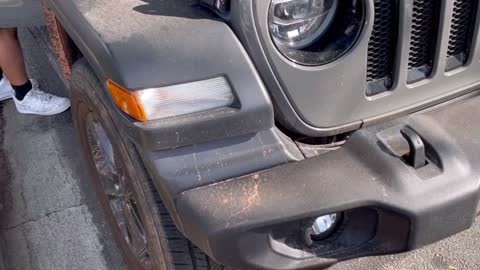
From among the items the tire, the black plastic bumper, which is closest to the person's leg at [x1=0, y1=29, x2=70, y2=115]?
the tire

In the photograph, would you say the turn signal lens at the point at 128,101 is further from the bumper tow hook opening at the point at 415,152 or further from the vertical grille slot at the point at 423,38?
the vertical grille slot at the point at 423,38

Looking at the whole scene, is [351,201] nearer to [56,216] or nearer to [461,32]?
[461,32]

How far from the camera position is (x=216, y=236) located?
1.65m

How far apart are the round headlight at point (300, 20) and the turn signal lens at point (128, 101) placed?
438 millimetres

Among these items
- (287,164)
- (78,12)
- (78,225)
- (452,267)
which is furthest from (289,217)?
(78,225)

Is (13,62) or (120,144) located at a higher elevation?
(120,144)

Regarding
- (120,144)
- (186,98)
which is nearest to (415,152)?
(186,98)

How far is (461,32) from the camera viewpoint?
2014mm

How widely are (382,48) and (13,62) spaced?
2.47 m

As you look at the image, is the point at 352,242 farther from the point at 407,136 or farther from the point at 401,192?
the point at 407,136

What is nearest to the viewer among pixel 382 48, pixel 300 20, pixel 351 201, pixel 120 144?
pixel 351 201

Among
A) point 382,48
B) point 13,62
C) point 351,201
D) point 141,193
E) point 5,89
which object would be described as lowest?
point 5,89

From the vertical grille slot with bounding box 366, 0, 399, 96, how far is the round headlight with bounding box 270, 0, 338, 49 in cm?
14

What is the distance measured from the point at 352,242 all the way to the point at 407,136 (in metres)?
0.36
